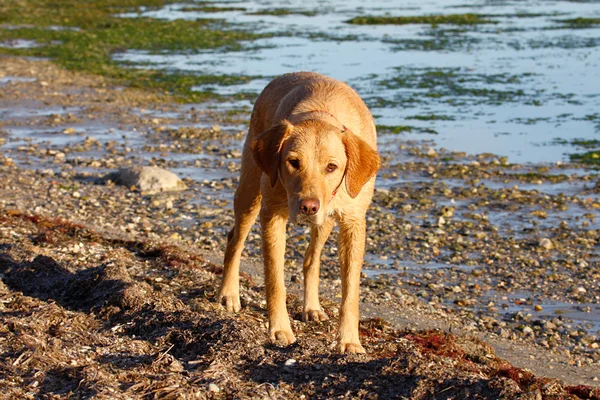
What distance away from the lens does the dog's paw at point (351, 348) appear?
6234 mm

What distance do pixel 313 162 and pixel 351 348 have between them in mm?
1514

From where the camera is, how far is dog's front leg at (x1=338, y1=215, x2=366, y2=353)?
6.33 metres

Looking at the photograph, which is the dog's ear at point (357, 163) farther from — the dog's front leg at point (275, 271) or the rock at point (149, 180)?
the rock at point (149, 180)

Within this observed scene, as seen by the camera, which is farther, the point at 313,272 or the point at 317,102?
the point at 313,272

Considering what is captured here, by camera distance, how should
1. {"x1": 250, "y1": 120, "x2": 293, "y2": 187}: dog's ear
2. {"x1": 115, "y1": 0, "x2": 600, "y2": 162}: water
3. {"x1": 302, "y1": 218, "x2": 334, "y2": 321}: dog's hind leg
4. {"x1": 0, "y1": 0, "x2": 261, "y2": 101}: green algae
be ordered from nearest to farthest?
{"x1": 250, "y1": 120, "x2": 293, "y2": 187}: dog's ear → {"x1": 302, "y1": 218, "x2": 334, "y2": 321}: dog's hind leg → {"x1": 115, "y1": 0, "x2": 600, "y2": 162}: water → {"x1": 0, "y1": 0, "x2": 261, "y2": 101}: green algae

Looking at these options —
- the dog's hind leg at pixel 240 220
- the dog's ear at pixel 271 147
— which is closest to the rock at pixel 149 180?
the dog's hind leg at pixel 240 220

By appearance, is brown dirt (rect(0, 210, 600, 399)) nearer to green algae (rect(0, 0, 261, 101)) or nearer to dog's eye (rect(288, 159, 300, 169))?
dog's eye (rect(288, 159, 300, 169))

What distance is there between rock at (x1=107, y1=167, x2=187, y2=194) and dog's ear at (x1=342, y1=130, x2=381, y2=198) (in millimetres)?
7296

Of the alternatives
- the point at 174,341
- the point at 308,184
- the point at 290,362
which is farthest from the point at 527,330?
the point at 174,341

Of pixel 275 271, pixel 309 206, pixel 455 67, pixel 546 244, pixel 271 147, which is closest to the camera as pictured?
pixel 309 206

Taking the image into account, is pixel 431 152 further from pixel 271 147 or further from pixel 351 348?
pixel 271 147

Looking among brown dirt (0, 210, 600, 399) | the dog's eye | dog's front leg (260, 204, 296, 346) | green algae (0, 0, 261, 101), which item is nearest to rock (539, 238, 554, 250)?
brown dirt (0, 210, 600, 399)

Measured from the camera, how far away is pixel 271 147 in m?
5.91

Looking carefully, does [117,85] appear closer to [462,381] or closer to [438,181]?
[438,181]
